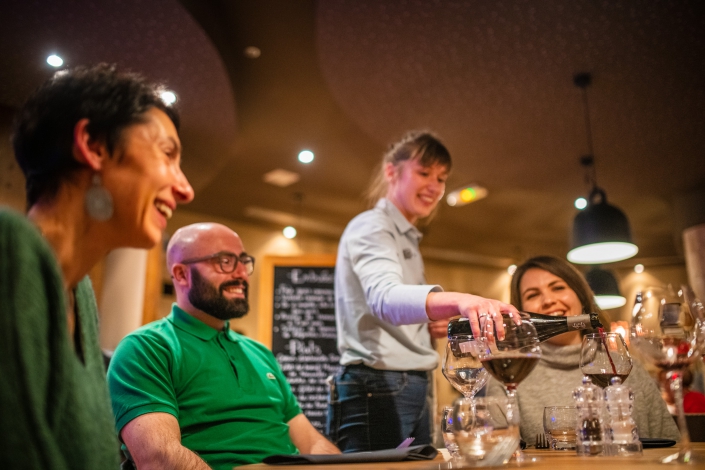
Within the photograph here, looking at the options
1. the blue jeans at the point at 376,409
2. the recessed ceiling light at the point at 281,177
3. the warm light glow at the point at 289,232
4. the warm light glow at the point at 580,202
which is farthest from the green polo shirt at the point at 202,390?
the warm light glow at the point at 289,232

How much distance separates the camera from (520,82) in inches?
139

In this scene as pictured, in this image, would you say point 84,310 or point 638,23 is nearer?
point 84,310

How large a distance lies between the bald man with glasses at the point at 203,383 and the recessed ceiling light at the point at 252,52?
5.52 ft

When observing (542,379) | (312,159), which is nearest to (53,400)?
(542,379)

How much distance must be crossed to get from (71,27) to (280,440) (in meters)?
2.33

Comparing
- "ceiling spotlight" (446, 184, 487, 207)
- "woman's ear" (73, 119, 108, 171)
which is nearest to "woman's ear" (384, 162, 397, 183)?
"woman's ear" (73, 119, 108, 171)

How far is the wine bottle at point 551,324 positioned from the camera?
1.25 m

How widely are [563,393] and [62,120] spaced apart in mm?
1582

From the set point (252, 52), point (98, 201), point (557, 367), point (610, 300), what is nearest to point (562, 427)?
point (557, 367)

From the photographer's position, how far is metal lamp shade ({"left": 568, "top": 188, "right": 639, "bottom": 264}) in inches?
168

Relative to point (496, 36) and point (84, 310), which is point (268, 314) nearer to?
point (496, 36)

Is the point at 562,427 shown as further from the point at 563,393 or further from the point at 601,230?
the point at 601,230

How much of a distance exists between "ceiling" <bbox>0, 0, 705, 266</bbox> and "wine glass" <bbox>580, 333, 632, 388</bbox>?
2099mm

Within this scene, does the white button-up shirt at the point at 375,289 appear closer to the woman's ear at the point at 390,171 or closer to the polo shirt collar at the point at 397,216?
the polo shirt collar at the point at 397,216
